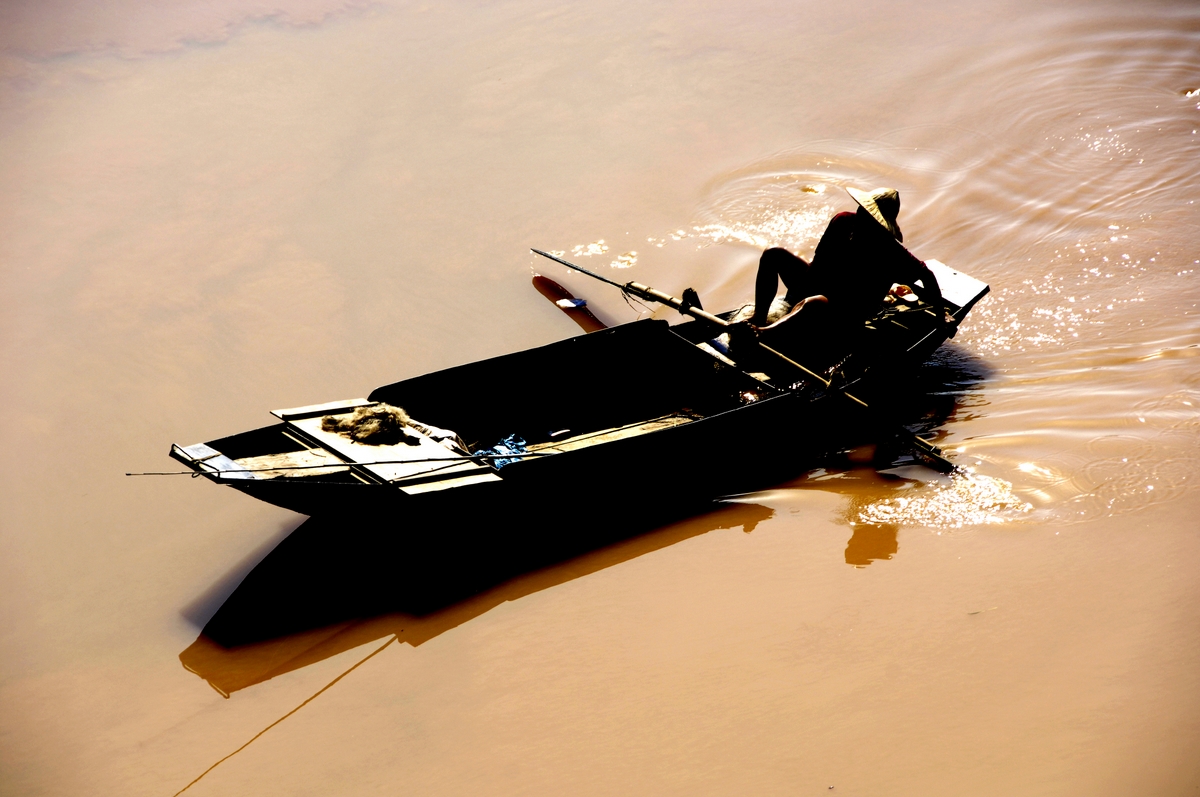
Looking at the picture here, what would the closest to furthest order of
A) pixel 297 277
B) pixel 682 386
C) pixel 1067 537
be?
1. pixel 1067 537
2. pixel 682 386
3. pixel 297 277

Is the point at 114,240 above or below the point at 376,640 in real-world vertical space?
above

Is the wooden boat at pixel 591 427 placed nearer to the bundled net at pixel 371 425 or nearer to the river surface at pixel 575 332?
the bundled net at pixel 371 425

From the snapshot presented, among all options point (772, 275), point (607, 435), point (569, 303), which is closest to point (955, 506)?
point (772, 275)

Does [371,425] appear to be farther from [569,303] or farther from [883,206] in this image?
[883,206]

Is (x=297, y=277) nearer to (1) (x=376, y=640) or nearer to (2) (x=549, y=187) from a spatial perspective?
(2) (x=549, y=187)

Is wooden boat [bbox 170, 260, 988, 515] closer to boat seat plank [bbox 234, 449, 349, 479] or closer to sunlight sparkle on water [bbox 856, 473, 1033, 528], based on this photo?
boat seat plank [bbox 234, 449, 349, 479]

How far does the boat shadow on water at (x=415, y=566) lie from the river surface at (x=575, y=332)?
5cm

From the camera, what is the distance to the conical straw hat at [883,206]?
6.96m

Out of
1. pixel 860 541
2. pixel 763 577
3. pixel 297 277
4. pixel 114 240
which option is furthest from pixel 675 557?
pixel 114 240

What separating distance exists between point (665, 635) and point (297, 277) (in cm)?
531

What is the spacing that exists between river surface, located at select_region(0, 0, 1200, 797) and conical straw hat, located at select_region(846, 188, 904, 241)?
1625 mm

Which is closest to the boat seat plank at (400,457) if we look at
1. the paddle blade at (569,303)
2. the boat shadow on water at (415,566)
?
the boat shadow on water at (415,566)

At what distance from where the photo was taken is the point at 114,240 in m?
9.55

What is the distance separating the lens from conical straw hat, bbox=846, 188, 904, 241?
696cm
